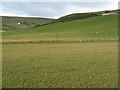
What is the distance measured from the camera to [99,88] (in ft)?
38.2

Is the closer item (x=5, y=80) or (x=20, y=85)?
(x=20, y=85)

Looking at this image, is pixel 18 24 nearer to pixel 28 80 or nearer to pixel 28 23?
pixel 28 23

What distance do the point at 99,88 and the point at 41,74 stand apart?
4317mm

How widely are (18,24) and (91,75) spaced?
14772cm

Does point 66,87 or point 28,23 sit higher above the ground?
point 28,23

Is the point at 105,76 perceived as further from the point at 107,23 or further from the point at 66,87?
the point at 107,23

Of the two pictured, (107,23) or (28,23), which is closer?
(107,23)

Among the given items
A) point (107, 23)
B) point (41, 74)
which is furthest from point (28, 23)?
point (41, 74)

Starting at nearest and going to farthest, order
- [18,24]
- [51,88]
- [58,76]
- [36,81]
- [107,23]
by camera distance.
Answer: [51,88]
[36,81]
[58,76]
[107,23]
[18,24]

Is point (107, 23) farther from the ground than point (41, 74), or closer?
farther from the ground

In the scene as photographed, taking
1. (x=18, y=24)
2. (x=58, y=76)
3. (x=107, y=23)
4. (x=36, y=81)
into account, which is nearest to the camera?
(x=36, y=81)

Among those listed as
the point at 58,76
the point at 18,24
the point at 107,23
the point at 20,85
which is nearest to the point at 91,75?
the point at 58,76

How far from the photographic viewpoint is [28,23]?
16325 cm

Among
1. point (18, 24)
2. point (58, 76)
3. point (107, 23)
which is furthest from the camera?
point (18, 24)
